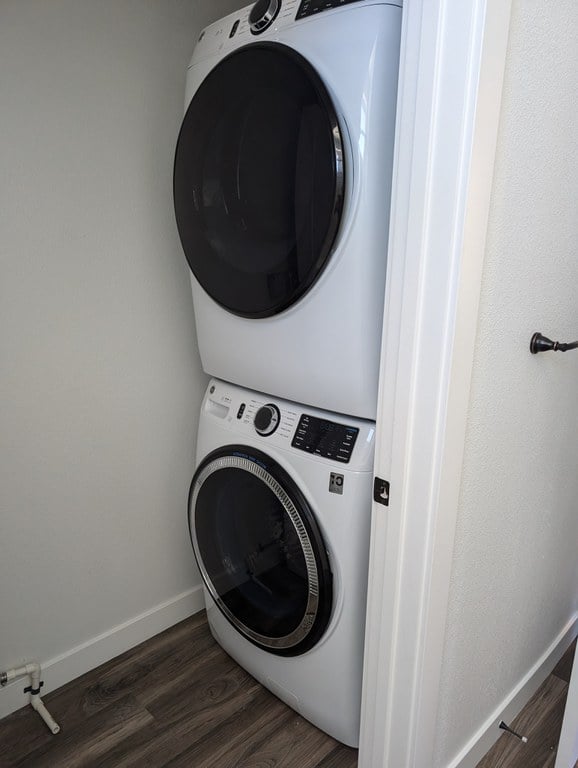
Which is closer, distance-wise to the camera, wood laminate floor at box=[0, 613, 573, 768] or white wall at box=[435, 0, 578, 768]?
white wall at box=[435, 0, 578, 768]

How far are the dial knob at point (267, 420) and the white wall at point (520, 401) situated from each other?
462 mm

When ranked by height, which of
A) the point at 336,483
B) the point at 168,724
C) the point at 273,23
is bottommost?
the point at 168,724

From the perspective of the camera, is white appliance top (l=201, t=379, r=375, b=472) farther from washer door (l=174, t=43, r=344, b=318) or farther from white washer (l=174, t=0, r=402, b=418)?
washer door (l=174, t=43, r=344, b=318)

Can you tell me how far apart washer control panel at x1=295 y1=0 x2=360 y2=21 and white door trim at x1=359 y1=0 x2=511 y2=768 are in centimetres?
21

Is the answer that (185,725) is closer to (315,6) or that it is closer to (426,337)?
(426,337)

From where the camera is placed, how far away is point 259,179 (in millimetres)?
1130

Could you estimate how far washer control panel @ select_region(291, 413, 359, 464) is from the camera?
116 centimetres

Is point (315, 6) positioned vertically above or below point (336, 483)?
above

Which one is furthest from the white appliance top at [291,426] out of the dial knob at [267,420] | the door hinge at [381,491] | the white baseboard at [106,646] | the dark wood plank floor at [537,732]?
the dark wood plank floor at [537,732]

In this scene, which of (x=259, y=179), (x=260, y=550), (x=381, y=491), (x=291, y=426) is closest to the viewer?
(x=381, y=491)

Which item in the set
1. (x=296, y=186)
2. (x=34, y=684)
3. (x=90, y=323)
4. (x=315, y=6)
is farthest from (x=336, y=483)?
(x=34, y=684)

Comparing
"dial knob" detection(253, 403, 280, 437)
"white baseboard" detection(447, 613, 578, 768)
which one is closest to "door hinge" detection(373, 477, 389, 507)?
"dial knob" detection(253, 403, 280, 437)

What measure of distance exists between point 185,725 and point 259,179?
135 cm

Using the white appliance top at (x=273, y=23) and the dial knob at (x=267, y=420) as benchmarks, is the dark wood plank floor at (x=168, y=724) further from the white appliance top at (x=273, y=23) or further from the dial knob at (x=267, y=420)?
the white appliance top at (x=273, y=23)
